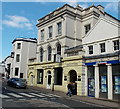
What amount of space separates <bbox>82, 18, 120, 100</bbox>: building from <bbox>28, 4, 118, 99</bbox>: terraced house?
0.52 m

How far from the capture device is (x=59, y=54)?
2311cm

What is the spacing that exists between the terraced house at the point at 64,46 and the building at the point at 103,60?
515 millimetres

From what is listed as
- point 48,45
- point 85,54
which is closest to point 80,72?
point 85,54

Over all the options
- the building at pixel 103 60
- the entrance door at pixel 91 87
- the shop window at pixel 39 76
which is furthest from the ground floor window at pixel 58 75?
the entrance door at pixel 91 87

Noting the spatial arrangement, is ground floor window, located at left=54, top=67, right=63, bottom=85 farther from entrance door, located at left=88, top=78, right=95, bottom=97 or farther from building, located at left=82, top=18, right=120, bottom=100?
entrance door, located at left=88, top=78, right=95, bottom=97

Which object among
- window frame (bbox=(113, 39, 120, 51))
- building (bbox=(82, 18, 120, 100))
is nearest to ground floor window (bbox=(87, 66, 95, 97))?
building (bbox=(82, 18, 120, 100))

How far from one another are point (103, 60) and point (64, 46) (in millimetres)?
7016

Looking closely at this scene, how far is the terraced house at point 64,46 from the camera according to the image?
19.7m

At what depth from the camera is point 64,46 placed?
22.2 m

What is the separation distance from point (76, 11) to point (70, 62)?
865 centimetres

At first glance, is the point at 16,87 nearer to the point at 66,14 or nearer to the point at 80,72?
the point at 80,72

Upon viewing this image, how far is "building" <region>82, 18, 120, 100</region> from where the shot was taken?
15.7 metres

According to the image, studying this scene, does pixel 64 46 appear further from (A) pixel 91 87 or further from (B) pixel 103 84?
(B) pixel 103 84

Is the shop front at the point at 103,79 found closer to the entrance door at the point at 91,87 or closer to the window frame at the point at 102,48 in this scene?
the entrance door at the point at 91,87
